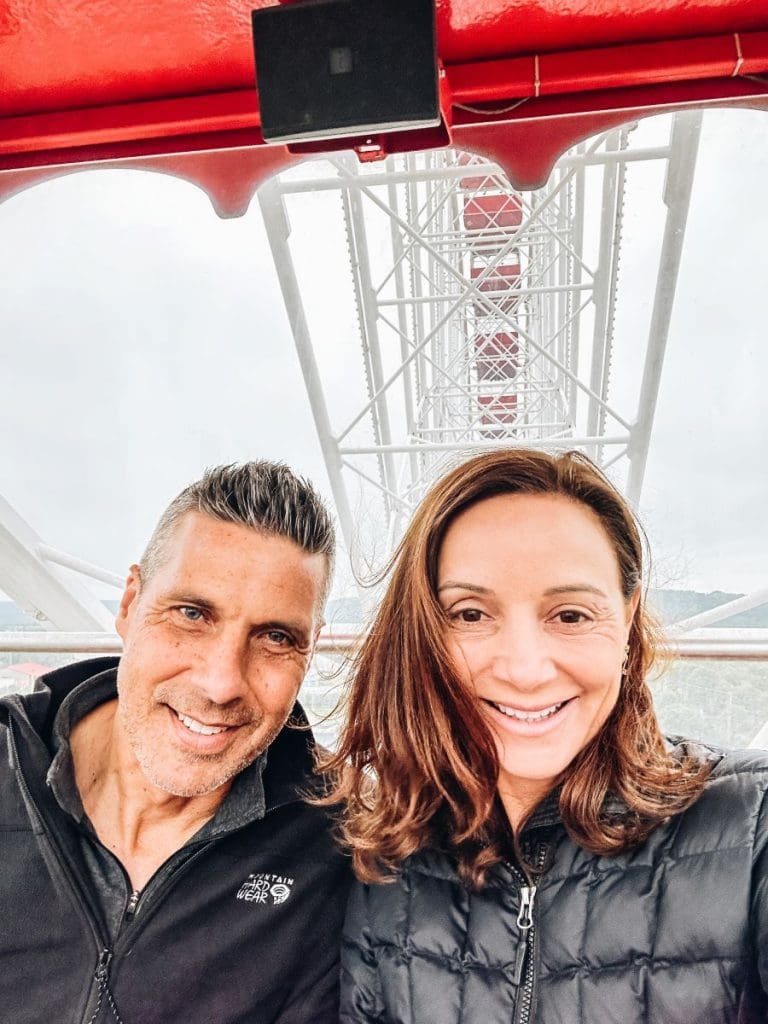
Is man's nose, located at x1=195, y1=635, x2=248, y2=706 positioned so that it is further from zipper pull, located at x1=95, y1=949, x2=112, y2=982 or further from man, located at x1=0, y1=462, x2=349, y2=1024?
zipper pull, located at x1=95, y1=949, x2=112, y2=982

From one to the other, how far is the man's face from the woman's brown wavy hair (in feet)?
0.47

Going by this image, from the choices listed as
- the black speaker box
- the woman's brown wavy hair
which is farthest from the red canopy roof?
the woman's brown wavy hair

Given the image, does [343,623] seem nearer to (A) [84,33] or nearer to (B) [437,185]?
(A) [84,33]

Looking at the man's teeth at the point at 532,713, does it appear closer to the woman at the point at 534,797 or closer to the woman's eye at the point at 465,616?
the woman at the point at 534,797

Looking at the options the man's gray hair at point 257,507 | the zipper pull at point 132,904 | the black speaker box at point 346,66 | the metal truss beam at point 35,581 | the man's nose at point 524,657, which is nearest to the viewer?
Answer: the man's nose at point 524,657

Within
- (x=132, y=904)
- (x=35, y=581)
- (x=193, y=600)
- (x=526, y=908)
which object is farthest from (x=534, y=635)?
(x=35, y=581)

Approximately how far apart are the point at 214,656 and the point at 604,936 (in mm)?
711

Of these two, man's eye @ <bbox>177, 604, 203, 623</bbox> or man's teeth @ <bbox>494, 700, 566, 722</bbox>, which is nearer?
man's teeth @ <bbox>494, 700, 566, 722</bbox>

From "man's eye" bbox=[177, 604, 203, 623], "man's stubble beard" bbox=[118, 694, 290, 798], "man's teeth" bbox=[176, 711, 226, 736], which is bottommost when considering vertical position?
"man's stubble beard" bbox=[118, 694, 290, 798]

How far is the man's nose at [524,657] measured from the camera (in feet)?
3.58

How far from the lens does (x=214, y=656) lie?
4.33ft

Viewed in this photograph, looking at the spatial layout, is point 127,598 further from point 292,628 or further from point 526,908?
point 526,908

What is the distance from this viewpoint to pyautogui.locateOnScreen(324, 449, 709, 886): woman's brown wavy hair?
3.68ft

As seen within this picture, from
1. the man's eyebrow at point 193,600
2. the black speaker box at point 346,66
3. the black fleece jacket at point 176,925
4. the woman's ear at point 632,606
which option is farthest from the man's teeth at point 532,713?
the black speaker box at point 346,66
